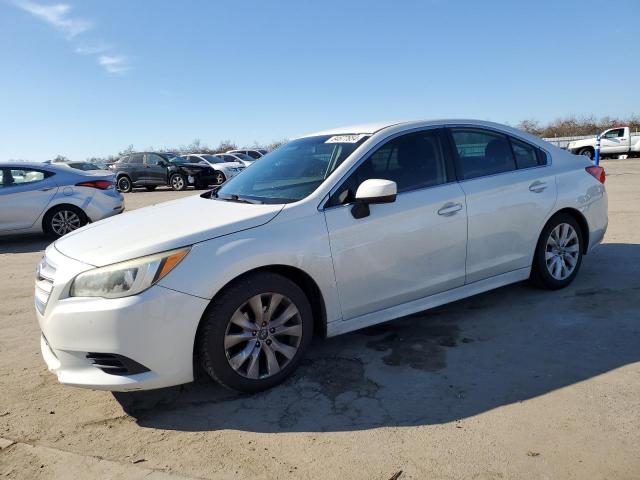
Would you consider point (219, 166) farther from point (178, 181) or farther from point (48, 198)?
point (48, 198)

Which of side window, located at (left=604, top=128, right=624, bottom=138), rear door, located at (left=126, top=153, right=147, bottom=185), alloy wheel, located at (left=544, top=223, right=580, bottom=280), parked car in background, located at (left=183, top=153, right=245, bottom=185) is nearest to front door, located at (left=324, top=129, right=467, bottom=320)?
alloy wheel, located at (left=544, top=223, right=580, bottom=280)

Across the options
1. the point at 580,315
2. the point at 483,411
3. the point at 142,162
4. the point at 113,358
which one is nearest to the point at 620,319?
the point at 580,315

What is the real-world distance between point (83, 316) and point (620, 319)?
3824 millimetres

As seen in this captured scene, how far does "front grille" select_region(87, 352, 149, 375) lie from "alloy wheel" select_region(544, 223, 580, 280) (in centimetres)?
351

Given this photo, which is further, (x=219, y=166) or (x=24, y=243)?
(x=219, y=166)

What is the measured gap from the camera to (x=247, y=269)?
295 cm

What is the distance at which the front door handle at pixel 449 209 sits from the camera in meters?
3.73

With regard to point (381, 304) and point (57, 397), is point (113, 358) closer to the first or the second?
point (57, 397)

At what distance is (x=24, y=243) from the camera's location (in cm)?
912

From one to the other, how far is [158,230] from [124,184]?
21.0 meters

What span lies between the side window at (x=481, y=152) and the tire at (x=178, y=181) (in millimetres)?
17787

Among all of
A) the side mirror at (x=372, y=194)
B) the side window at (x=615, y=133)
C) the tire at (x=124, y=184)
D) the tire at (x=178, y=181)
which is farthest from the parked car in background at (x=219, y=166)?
the side window at (x=615, y=133)

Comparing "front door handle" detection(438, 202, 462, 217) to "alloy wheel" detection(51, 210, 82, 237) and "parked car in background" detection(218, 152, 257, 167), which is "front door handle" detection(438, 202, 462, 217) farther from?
"parked car in background" detection(218, 152, 257, 167)

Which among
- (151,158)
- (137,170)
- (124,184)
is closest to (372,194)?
(151,158)
